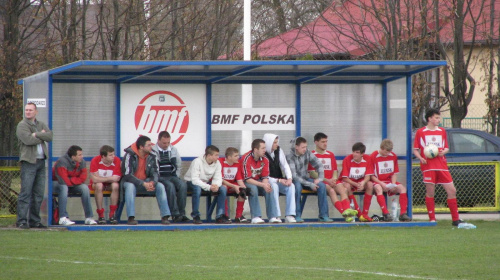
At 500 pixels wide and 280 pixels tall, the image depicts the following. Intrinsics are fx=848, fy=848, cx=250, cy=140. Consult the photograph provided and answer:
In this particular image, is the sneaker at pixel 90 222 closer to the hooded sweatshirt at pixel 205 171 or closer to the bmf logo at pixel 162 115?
the hooded sweatshirt at pixel 205 171

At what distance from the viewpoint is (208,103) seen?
1368cm

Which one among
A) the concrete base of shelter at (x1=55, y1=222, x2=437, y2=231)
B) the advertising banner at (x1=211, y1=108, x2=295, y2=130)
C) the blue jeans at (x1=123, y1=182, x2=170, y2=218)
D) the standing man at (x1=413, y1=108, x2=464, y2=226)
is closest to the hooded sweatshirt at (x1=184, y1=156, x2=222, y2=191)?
the blue jeans at (x1=123, y1=182, x2=170, y2=218)

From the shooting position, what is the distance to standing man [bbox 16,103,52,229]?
39.2ft

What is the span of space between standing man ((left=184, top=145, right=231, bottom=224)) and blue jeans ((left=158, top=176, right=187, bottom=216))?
160 millimetres

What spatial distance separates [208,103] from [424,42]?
20.5ft

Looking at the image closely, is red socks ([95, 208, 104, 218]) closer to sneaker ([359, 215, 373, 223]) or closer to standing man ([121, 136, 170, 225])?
standing man ([121, 136, 170, 225])

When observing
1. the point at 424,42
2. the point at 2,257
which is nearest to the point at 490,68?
the point at 424,42

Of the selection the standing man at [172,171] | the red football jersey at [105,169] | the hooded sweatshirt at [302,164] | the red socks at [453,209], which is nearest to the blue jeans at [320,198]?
the hooded sweatshirt at [302,164]

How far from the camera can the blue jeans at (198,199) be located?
12617 mm

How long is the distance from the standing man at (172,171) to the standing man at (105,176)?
0.63 meters

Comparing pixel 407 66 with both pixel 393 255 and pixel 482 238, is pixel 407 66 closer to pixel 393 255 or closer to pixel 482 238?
pixel 482 238

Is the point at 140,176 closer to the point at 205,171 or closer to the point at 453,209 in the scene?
the point at 205,171

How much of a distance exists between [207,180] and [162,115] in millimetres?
1461

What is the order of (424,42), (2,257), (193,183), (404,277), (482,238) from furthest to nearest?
(424,42)
(193,183)
(482,238)
(2,257)
(404,277)
